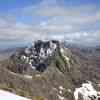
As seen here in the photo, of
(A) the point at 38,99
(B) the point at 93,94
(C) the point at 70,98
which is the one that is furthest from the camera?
(B) the point at 93,94

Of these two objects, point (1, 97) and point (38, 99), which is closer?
point (1, 97)

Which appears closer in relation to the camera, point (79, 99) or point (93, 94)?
point (79, 99)

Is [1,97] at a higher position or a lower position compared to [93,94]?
higher

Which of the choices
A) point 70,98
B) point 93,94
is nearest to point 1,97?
point 70,98

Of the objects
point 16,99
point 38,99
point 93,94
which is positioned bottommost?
point 93,94

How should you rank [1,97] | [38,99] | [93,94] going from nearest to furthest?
[1,97], [38,99], [93,94]

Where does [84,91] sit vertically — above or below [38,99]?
below

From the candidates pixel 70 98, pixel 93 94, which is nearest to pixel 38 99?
pixel 70 98

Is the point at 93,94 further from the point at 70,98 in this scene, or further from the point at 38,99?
the point at 38,99

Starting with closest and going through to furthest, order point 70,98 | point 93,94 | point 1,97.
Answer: point 1,97 → point 70,98 → point 93,94
